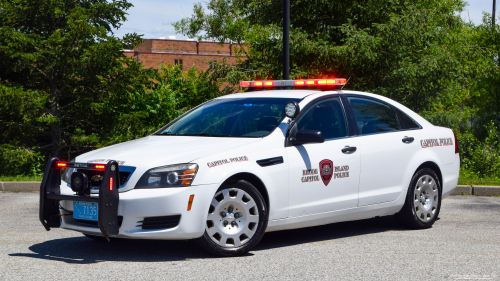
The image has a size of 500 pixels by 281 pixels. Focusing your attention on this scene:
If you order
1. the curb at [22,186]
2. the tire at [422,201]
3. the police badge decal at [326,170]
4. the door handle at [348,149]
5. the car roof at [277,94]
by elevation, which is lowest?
the curb at [22,186]

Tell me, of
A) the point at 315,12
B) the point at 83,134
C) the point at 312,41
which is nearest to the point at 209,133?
the point at 83,134

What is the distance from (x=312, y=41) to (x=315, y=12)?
1539 millimetres

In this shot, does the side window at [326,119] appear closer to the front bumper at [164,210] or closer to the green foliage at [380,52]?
the front bumper at [164,210]

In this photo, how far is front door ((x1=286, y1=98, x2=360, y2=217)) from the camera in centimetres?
591

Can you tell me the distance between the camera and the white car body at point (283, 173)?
16.8 feet

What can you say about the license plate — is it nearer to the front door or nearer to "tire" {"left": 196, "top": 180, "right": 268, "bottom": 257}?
"tire" {"left": 196, "top": 180, "right": 268, "bottom": 257}

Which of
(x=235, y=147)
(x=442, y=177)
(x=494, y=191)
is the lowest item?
(x=494, y=191)

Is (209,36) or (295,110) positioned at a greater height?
(209,36)

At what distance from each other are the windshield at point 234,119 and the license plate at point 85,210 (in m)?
1.48

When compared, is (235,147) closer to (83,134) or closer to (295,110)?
(295,110)

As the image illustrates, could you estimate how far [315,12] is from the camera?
56.9ft

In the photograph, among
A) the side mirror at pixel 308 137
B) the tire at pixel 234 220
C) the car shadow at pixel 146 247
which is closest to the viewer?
the tire at pixel 234 220

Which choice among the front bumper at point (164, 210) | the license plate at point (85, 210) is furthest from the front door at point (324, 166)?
the license plate at point (85, 210)

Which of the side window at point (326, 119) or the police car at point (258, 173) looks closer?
the police car at point (258, 173)
